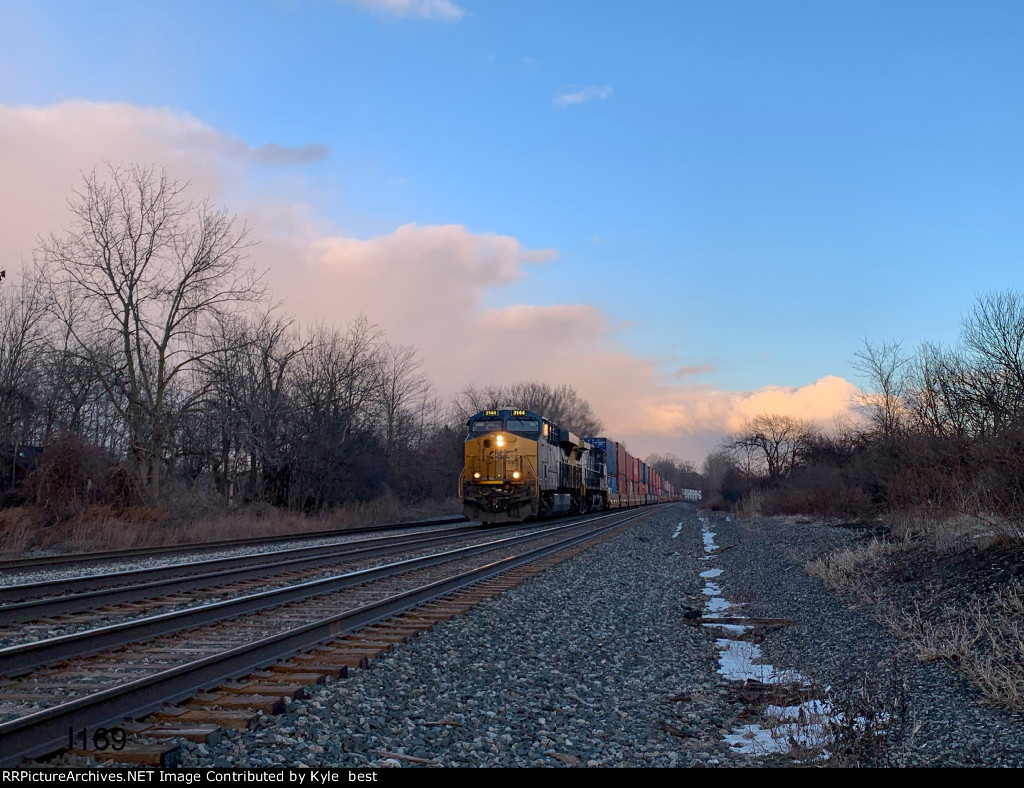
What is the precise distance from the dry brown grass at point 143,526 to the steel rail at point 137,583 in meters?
5.32

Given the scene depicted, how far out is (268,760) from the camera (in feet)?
13.7

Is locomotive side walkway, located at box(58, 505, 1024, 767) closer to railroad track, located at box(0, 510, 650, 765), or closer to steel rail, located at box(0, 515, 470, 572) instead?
railroad track, located at box(0, 510, 650, 765)

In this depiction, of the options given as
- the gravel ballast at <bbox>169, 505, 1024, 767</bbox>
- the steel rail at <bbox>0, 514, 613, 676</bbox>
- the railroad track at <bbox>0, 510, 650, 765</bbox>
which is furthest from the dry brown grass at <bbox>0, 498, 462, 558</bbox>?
the gravel ballast at <bbox>169, 505, 1024, 767</bbox>

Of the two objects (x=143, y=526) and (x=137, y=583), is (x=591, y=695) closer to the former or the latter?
(x=137, y=583)

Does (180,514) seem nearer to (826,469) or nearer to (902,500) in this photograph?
(902,500)

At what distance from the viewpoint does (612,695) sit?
6328 mm

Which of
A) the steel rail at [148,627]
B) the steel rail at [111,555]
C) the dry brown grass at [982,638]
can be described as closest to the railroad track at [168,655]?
the steel rail at [148,627]

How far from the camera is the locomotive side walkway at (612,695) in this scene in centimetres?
462

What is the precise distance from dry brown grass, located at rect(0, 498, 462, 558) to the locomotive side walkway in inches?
469

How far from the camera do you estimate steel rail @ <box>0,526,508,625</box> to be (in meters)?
8.47

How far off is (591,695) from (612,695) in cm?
18

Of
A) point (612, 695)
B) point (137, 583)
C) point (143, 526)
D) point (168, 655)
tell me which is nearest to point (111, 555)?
point (137, 583)
